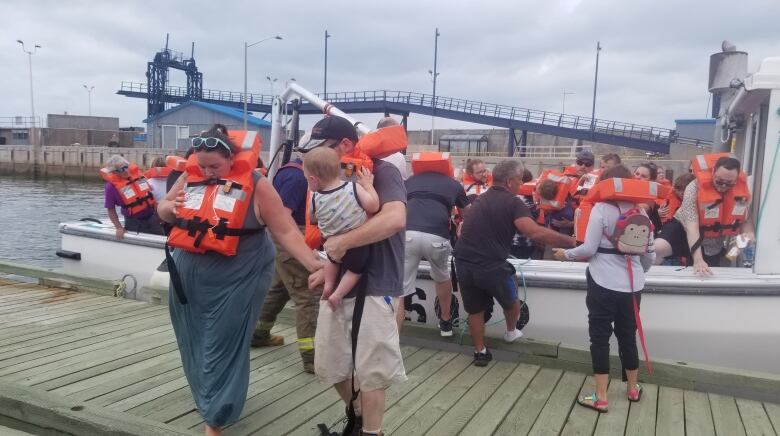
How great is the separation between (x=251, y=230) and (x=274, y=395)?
1362mm

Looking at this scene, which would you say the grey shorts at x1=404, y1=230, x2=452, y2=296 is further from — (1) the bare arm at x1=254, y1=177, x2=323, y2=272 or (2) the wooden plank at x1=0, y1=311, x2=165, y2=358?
(2) the wooden plank at x1=0, y1=311, x2=165, y2=358

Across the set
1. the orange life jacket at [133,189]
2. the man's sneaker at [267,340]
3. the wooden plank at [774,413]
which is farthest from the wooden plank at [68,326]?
the wooden plank at [774,413]

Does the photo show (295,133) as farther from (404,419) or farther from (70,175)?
(70,175)

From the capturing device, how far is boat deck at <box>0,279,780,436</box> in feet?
11.5

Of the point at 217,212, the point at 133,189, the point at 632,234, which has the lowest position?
the point at 133,189

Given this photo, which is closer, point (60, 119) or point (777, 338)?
point (777, 338)

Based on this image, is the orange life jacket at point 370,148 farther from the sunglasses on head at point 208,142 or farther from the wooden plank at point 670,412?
the wooden plank at point 670,412

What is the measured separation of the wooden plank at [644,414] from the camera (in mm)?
3459

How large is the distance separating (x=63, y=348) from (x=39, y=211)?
69.6 ft

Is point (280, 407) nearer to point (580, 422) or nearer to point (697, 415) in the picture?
point (580, 422)

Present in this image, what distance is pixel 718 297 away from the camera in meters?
4.73

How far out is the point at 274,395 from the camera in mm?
3914

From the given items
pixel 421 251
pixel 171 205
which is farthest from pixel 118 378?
→ pixel 421 251

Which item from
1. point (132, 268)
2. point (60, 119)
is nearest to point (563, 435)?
point (132, 268)
